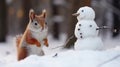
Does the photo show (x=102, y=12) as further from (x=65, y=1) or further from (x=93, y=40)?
(x=93, y=40)

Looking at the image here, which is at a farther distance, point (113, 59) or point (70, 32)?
point (70, 32)

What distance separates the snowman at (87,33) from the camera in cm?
538

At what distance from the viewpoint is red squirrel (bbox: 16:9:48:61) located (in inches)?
225

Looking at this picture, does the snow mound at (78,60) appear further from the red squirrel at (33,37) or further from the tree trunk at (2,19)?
the tree trunk at (2,19)

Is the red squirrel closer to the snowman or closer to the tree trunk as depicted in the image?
the snowman

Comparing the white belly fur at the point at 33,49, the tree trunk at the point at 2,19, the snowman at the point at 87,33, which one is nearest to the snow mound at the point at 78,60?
the snowman at the point at 87,33

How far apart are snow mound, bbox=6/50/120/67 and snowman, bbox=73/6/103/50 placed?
160 millimetres

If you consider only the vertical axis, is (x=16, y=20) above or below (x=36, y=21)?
below

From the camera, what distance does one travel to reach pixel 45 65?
509cm

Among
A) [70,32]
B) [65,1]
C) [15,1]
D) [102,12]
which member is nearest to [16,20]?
[15,1]

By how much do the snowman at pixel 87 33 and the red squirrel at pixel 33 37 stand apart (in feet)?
1.62

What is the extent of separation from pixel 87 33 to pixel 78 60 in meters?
0.51

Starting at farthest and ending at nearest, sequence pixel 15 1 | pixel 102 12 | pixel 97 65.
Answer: pixel 15 1 → pixel 102 12 → pixel 97 65

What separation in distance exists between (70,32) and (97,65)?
4.09m
